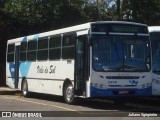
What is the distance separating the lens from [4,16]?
3556 centimetres

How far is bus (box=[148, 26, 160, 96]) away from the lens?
61.6ft

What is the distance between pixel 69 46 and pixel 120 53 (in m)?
2.52

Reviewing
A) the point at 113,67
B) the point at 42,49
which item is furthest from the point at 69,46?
the point at 42,49

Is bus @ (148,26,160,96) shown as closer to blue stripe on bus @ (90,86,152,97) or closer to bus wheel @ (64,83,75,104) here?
blue stripe on bus @ (90,86,152,97)

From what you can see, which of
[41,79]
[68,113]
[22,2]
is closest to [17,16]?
[22,2]

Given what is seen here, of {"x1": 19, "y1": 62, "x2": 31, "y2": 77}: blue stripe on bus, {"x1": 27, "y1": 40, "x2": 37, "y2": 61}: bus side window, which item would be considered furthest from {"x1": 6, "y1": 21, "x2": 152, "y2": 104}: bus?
{"x1": 19, "y1": 62, "x2": 31, "y2": 77}: blue stripe on bus

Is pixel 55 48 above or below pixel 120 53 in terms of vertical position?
above

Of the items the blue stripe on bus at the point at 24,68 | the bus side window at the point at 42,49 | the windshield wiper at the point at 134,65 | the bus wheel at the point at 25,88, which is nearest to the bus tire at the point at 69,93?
the windshield wiper at the point at 134,65

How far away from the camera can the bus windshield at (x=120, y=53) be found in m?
17.1

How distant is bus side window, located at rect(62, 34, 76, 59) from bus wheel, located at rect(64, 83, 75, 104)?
1.13 meters

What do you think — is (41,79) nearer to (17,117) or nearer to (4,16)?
(17,117)

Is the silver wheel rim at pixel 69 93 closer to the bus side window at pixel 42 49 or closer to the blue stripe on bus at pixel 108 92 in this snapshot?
the blue stripe on bus at pixel 108 92

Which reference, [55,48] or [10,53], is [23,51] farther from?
[55,48]

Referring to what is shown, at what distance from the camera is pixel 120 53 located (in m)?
17.4
